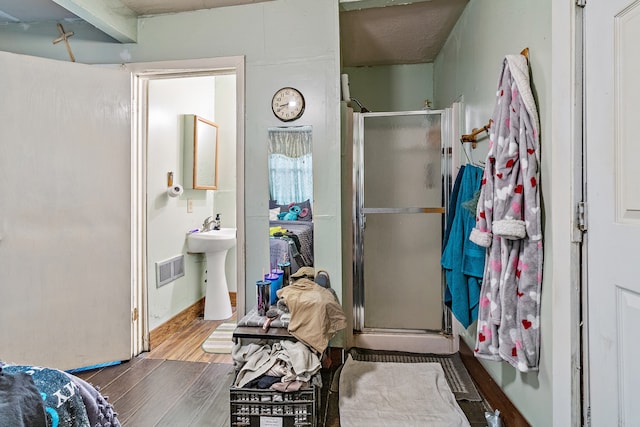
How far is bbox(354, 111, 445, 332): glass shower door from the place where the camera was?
246cm

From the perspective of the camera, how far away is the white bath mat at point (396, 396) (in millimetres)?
1631

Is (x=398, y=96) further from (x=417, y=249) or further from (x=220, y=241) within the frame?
(x=220, y=241)

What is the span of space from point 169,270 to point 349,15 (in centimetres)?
252

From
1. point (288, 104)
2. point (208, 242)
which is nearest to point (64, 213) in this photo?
point (208, 242)

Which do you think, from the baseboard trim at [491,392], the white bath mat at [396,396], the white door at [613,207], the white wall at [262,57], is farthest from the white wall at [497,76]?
the white wall at [262,57]

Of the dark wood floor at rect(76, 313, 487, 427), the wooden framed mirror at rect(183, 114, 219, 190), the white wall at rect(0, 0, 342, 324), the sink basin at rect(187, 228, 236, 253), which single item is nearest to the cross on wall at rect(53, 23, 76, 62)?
the white wall at rect(0, 0, 342, 324)

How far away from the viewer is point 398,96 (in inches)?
124

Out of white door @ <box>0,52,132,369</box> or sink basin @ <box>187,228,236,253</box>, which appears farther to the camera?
sink basin @ <box>187,228,236,253</box>

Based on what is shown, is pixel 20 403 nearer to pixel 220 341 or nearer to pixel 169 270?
pixel 220 341

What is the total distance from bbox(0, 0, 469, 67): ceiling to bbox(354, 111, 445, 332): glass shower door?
2.19ft

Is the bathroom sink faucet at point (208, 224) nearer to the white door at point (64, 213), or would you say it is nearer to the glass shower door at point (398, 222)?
the white door at point (64, 213)

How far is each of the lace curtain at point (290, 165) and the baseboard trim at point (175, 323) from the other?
60.3 inches

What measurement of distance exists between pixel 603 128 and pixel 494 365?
136 cm

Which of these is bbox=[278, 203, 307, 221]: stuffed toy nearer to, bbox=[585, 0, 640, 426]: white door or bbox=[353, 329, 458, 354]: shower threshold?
bbox=[353, 329, 458, 354]: shower threshold
